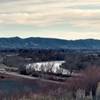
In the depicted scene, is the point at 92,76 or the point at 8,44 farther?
the point at 8,44

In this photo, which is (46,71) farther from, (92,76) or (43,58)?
(43,58)

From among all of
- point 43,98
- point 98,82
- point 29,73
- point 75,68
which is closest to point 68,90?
point 98,82

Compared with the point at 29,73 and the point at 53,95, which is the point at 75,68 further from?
the point at 53,95

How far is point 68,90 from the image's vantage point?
32500 millimetres

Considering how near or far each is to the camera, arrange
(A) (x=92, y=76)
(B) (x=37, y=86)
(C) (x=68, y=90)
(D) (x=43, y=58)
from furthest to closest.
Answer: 1. (D) (x=43, y=58)
2. (B) (x=37, y=86)
3. (A) (x=92, y=76)
4. (C) (x=68, y=90)

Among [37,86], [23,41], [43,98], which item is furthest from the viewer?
[23,41]

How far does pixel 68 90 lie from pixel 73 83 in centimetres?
348

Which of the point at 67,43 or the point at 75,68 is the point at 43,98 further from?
the point at 67,43

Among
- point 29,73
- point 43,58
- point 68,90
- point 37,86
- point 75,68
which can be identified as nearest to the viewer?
point 68,90

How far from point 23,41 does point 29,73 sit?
136618 millimetres

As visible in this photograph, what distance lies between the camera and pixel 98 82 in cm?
3294

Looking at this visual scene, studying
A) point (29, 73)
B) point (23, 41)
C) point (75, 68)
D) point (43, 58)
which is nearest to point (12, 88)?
point (29, 73)

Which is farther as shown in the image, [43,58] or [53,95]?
[43,58]

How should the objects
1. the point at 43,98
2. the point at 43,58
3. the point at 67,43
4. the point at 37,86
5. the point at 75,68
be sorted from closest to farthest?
the point at 43,98 < the point at 37,86 < the point at 75,68 < the point at 43,58 < the point at 67,43
